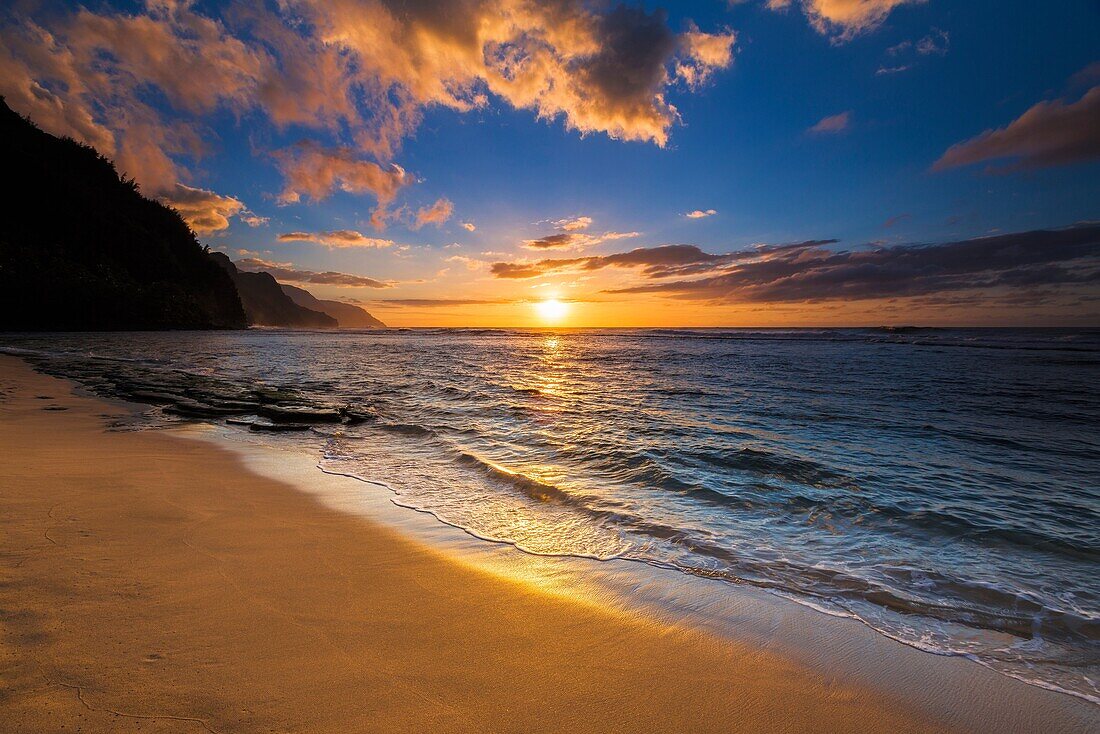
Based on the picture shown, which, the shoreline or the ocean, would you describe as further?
the ocean

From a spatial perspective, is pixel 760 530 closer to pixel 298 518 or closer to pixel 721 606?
pixel 721 606

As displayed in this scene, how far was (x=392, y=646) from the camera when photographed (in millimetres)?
2562

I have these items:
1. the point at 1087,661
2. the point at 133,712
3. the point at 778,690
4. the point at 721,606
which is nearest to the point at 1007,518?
the point at 1087,661

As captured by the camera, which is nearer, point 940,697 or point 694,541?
point 940,697

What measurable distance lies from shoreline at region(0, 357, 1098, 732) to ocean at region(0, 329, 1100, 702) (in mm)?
625

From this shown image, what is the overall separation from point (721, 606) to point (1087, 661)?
2290 millimetres

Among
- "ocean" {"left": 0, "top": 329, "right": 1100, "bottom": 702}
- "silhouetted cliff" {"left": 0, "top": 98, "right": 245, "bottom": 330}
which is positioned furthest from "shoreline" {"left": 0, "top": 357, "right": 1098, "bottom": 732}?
"silhouetted cliff" {"left": 0, "top": 98, "right": 245, "bottom": 330}

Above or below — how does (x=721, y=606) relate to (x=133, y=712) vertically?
below

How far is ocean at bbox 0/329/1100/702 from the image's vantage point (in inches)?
142

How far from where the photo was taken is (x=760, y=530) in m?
4.97

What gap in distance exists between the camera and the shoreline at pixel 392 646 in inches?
79.7

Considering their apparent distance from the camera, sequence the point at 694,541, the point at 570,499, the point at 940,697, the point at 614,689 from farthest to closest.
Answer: the point at 570,499, the point at 694,541, the point at 940,697, the point at 614,689

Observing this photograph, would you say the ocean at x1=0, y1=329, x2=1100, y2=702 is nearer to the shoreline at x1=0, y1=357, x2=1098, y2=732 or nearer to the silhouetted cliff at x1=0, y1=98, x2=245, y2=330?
the shoreline at x1=0, y1=357, x2=1098, y2=732

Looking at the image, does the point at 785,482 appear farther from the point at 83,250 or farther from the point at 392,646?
the point at 83,250
